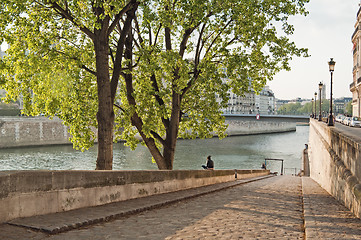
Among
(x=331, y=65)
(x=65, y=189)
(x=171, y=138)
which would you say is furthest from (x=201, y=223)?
(x=331, y=65)

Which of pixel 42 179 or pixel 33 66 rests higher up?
pixel 33 66

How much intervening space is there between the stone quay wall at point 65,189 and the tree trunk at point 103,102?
1888 mm

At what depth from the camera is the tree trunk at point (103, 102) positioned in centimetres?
1140

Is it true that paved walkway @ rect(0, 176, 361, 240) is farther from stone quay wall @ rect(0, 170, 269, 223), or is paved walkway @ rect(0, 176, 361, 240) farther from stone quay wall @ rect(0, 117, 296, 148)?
stone quay wall @ rect(0, 117, 296, 148)

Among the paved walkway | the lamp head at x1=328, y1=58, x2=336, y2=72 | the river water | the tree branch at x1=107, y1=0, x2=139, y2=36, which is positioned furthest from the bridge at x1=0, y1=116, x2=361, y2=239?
the river water

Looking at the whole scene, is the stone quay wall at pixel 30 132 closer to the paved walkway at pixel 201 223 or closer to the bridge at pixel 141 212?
the bridge at pixel 141 212

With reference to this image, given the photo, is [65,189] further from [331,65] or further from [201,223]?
[331,65]

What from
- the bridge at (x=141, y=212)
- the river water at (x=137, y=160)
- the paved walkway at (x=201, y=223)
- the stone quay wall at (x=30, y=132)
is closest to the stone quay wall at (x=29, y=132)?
the stone quay wall at (x=30, y=132)

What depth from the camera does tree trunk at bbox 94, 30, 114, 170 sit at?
11398 mm

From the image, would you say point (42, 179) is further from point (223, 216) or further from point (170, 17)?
point (170, 17)

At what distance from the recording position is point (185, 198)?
9922mm

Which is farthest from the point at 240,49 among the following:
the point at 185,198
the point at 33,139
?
the point at 33,139

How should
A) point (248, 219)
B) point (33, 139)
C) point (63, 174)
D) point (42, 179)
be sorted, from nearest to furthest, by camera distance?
point (42, 179) → point (63, 174) → point (248, 219) → point (33, 139)

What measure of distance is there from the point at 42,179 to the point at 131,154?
50.4 m
